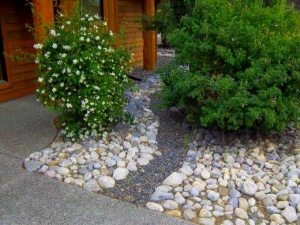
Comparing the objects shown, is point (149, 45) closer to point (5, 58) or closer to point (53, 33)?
point (5, 58)

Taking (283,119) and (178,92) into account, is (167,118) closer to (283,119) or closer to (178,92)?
(178,92)

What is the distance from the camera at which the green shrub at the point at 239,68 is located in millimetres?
3492

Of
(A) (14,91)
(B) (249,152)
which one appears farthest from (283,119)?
(A) (14,91)

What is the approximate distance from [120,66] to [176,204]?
171cm

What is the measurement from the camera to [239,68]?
3770mm

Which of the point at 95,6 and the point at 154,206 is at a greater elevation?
the point at 95,6

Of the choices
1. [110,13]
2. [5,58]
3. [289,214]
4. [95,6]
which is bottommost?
[289,214]

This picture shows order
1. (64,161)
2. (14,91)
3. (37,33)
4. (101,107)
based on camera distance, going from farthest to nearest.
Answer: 1. (14,91)
2. (37,33)
3. (101,107)
4. (64,161)

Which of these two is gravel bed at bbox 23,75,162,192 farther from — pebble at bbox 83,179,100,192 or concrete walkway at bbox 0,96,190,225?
concrete walkway at bbox 0,96,190,225

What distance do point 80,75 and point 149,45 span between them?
15.0 feet

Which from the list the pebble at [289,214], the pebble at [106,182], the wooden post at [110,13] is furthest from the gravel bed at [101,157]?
the wooden post at [110,13]

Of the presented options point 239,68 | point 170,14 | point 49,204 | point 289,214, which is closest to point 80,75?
point 49,204

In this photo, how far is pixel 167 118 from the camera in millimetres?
4582

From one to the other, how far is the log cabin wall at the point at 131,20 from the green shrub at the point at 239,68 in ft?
A: 12.1
